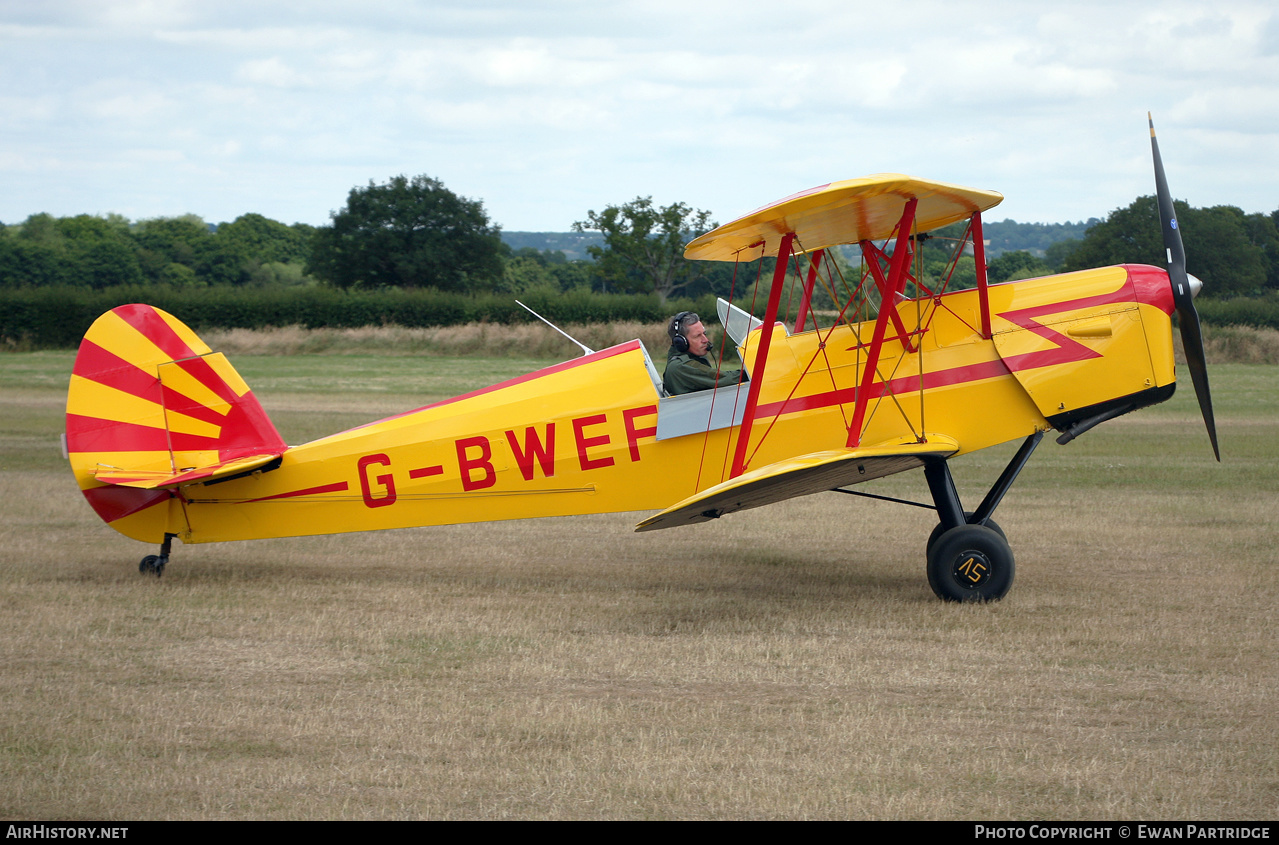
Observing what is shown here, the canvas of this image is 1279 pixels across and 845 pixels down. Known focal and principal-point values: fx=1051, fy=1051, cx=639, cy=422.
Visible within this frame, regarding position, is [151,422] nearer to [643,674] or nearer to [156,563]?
[156,563]

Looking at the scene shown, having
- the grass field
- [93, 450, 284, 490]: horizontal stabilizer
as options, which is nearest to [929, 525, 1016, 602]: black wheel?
the grass field

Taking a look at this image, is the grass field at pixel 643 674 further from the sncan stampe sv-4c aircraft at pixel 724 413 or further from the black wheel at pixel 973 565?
the sncan stampe sv-4c aircraft at pixel 724 413

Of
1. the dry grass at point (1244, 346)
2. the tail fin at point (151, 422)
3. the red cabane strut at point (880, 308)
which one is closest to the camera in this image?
the red cabane strut at point (880, 308)

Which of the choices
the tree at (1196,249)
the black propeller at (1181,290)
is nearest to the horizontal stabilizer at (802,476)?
the black propeller at (1181,290)

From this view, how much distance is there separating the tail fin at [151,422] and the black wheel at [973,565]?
15.1 feet

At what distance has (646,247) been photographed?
48.3m

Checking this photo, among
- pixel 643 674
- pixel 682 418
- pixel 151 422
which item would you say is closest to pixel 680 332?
pixel 682 418

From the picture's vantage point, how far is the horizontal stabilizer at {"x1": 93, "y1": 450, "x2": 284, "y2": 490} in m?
7.05

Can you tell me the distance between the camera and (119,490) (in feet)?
23.9

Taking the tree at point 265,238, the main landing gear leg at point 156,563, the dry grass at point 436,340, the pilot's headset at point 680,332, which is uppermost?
the tree at point 265,238

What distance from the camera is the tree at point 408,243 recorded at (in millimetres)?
59125

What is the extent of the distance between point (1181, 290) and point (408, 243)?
186 ft
